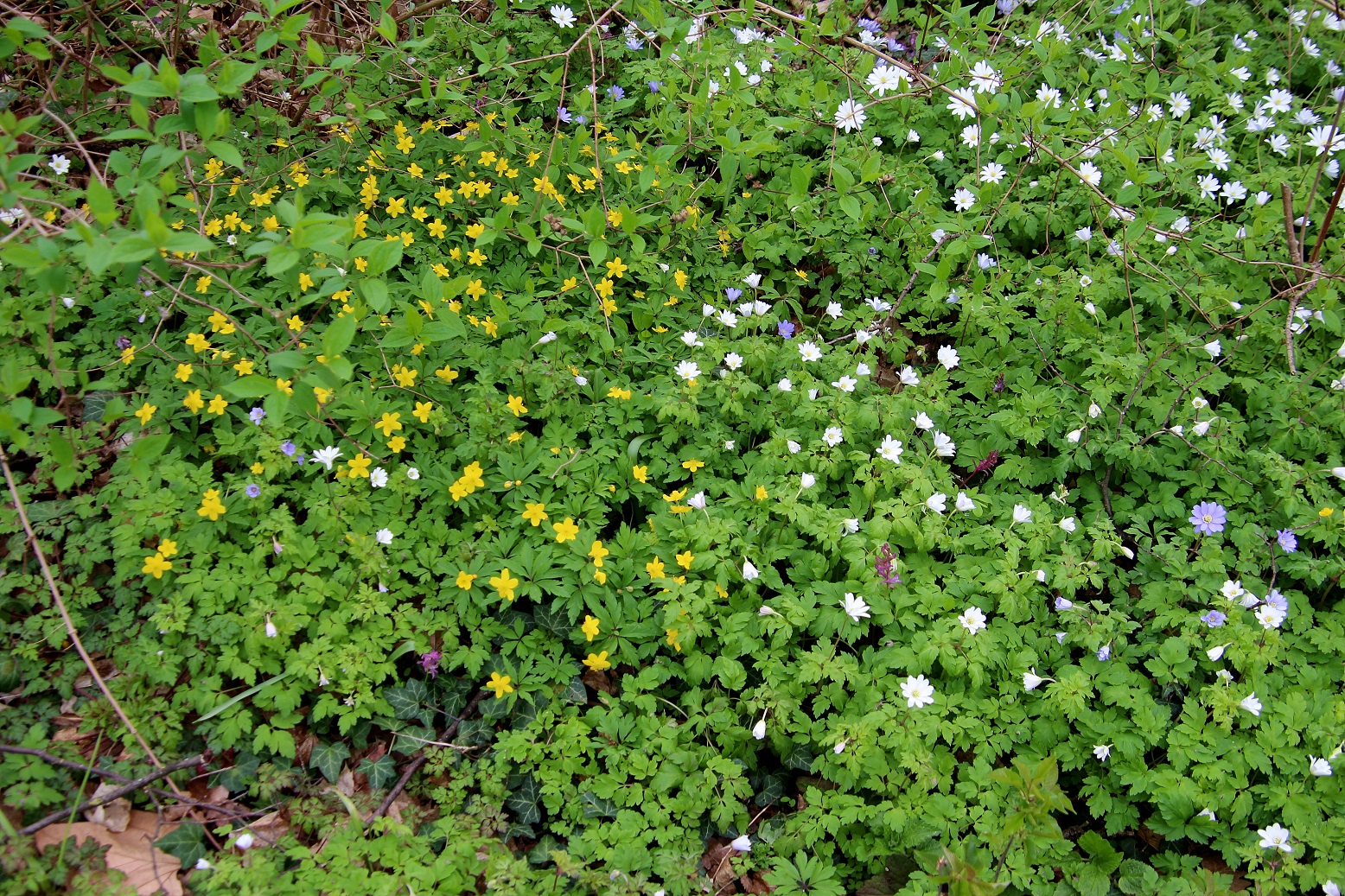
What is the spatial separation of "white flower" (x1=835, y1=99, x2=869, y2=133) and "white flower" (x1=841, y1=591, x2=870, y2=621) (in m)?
2.30

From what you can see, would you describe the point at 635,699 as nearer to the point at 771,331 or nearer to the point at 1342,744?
the point at 771,331

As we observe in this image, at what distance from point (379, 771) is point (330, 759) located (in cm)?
17

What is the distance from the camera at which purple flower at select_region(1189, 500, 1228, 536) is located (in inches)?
121

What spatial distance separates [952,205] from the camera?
4.42 metres

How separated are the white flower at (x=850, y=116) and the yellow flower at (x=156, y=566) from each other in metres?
3.38

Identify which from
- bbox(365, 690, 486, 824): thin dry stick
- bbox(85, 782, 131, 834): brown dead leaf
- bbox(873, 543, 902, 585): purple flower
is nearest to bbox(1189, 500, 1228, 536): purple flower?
bbox(873, 543, 902, 585): purple flower

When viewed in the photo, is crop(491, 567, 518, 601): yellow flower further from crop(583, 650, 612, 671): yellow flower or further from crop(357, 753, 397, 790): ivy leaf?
crop(357, 753, 397, 790): ivy leaf

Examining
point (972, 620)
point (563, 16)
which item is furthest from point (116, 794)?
point (563, 16)

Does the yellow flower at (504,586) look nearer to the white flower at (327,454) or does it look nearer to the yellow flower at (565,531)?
the yellow flower at (565,531)

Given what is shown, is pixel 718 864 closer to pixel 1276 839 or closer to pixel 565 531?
pixel 565 531

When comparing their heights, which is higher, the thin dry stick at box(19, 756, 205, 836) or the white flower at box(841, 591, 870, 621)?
the white flower at box(841, 591, 870, 621)

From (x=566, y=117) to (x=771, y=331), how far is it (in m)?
1.55

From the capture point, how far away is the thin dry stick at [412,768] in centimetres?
261

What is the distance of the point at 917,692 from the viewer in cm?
262
